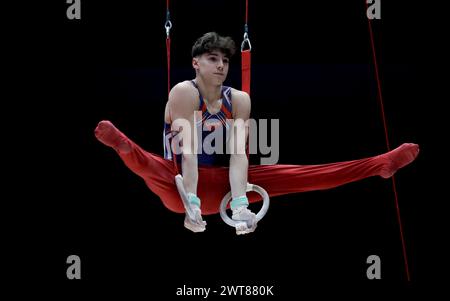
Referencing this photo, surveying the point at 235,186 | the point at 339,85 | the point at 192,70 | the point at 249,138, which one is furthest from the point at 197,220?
the point at 339,85

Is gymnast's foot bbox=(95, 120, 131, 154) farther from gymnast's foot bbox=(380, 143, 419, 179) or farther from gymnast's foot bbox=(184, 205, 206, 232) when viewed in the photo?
gymnast's foot bbox=(380, 143, 419, 179)

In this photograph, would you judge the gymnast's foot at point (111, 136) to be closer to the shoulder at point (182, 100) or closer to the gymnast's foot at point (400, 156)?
the shoulder at point (182, 100)

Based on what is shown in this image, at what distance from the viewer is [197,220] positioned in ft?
9.73

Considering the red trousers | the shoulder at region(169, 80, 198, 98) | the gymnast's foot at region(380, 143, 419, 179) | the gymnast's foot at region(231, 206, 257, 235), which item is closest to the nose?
the shoulder at region(169, 80, 198, 98)

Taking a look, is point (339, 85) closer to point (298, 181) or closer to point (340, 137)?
point (340, 137)

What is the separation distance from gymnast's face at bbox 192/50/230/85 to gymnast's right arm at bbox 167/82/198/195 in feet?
0.30

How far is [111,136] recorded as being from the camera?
9.34 ft

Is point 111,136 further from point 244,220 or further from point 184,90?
point 244,220

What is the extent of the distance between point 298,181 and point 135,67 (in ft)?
3.26

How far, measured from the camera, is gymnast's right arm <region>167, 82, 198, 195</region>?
3.09m

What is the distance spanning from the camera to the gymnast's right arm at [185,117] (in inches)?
122

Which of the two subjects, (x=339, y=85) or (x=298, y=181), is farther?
(x=339, y=85)

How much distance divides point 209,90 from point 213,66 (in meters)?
0.12

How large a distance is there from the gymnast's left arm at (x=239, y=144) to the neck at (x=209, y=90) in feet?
0.25
